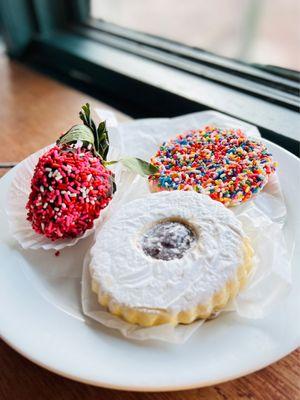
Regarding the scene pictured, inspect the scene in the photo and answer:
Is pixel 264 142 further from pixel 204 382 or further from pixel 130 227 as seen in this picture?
pixel 204 382

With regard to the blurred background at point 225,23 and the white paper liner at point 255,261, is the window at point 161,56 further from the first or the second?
the white paper liner at point 255,261

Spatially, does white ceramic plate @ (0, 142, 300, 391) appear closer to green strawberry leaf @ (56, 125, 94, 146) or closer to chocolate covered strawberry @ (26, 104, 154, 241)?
chocolate covered strawberry @ (26, 104, 154, 241)

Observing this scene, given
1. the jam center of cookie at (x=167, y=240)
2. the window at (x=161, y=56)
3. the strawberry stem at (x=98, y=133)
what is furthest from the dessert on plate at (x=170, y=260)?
the window at (x=161, y=56)

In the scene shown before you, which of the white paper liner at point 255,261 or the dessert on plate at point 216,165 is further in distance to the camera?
the dessert on plate at point 216,165

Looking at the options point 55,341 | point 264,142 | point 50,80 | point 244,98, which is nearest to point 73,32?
point 50,80

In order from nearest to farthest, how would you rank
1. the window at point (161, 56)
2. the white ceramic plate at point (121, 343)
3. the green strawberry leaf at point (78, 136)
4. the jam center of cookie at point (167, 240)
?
1. the white ceramic plate at point (121, 343)
2. the jam center of cookie at point (167, 240)
3. the green strawberry leaf at point (78, 136)
4. the window at point (161, 56)

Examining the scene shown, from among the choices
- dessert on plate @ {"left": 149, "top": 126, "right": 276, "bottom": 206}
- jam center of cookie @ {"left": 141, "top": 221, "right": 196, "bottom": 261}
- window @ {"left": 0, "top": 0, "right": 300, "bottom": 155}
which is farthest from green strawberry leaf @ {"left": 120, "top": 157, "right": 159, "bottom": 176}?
window @ {"left": 0, "top": 0, "right": 300, "bottom": 155}
